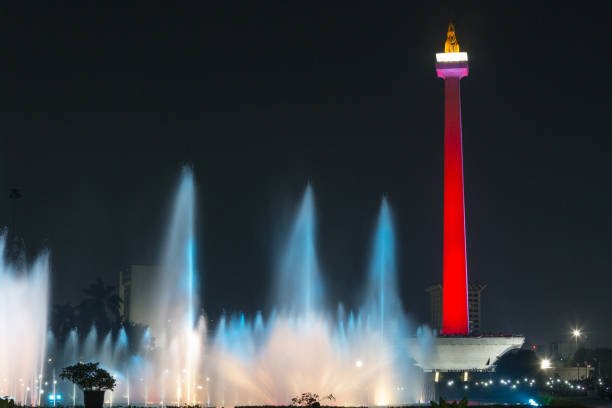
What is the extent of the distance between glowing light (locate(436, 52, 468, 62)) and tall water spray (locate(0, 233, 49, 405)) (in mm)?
39368

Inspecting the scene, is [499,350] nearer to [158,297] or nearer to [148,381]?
[148,381]

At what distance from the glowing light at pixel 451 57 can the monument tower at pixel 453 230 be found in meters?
2.21

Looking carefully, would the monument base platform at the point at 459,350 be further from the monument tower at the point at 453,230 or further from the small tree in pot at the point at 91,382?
the small tree in pot at the point at 91,382

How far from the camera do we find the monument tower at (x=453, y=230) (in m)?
76.0

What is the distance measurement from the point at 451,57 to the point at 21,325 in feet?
143

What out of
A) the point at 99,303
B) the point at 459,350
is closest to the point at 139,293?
the point at 99,303

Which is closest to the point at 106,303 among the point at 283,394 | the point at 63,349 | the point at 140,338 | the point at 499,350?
the point at 140,338

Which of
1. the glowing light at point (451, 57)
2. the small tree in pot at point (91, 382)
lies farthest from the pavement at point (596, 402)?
the glowing light at point (451, 57)

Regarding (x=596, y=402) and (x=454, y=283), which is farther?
(x=454, y=283)

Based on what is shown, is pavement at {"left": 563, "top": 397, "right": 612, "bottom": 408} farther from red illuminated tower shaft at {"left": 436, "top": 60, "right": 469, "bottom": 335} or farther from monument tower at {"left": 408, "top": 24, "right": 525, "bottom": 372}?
red illuminated tower shaft at {"left": 436, "top": 60, "right": 469, "bottom": 335}

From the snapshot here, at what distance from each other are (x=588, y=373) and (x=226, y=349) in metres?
48.4

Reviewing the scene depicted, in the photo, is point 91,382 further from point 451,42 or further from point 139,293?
point 139,293

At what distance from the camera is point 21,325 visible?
163ft

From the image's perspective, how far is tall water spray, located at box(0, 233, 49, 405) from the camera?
158 ft
